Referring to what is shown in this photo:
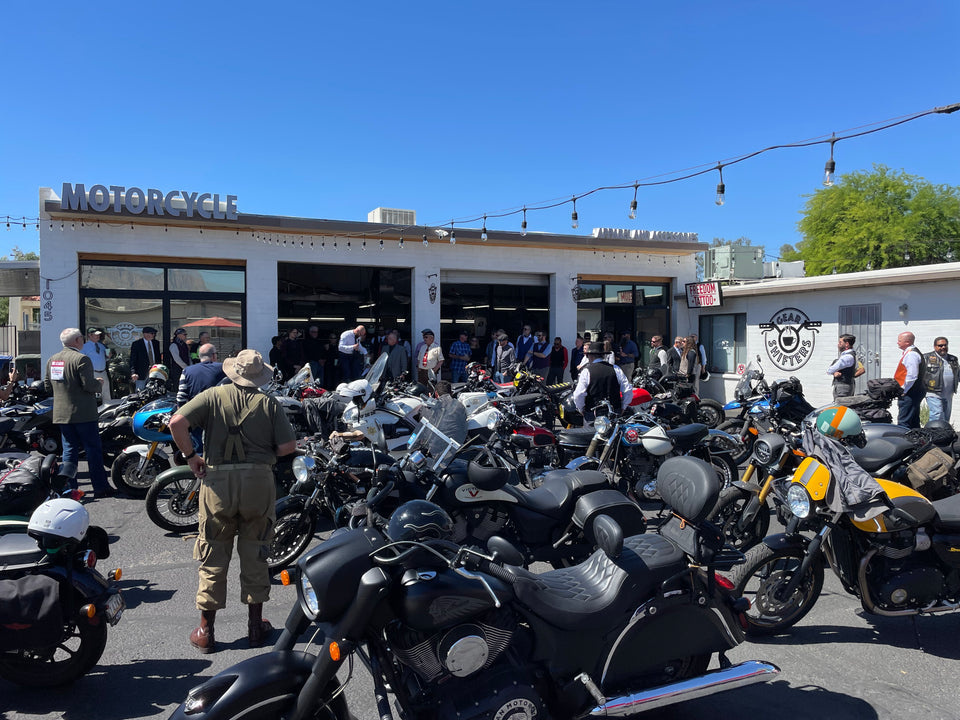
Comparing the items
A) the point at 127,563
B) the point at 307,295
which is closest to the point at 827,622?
the point at 127,563

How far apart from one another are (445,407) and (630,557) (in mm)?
2472

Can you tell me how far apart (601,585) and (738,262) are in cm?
1960

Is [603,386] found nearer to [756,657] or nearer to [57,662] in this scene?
[756,657]

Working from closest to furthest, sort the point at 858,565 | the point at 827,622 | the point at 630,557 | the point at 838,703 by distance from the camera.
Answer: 1. the point at 630,557
2. the point at 838,703
3. the point at 858,565
4. the point at 827,622

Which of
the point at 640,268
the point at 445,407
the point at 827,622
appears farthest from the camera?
the point at 640,268

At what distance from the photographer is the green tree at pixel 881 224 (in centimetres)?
3100

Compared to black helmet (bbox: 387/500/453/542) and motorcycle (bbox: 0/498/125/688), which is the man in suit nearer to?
motorcycle (bbox: 0/498/125/688)

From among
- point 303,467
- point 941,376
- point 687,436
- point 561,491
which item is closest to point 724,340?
point 941,376

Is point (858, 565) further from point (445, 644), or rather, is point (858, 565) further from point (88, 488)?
point (88, 488)

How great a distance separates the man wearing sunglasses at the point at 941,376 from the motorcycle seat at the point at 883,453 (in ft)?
18.9

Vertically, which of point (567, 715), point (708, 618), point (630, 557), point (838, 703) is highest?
point (630, 557)

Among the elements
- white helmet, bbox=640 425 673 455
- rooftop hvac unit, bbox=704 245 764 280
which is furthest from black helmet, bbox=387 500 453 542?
rooftop hvac unit, bbox=704 245 764 280

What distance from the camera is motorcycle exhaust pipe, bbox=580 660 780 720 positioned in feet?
9.42

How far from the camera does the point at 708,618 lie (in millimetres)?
3215
